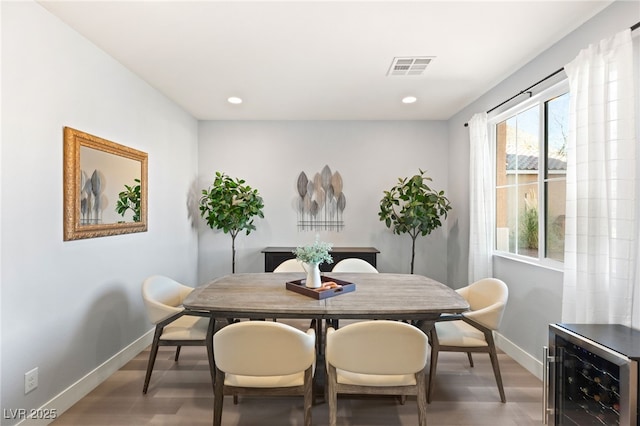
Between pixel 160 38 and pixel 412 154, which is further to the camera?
pixel 412 154

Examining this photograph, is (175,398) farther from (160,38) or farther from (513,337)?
(513,337)

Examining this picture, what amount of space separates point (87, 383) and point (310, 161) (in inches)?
134

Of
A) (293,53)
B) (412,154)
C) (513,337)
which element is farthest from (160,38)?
(513,337)

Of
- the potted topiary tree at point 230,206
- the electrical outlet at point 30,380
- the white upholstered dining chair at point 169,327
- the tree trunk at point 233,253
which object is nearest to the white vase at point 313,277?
the white upholstered dining chair at point 169,327

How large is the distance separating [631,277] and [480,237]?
1627mm

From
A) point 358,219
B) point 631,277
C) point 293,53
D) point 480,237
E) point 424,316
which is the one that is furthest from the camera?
point 358,219

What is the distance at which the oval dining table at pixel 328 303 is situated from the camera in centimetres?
202

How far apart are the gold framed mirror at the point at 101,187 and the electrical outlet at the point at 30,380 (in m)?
0.84

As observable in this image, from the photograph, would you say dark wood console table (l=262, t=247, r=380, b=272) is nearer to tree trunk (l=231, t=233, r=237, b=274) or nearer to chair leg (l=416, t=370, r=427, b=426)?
tree trunk (l=231, t=233, r=237, b=274)

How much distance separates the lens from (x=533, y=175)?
295cm

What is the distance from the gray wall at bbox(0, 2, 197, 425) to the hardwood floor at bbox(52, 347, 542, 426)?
1.00 ft

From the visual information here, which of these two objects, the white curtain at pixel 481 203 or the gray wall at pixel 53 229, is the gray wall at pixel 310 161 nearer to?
the white curtain at pixel 481 203

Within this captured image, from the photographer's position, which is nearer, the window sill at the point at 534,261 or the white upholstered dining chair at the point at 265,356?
the white upholstered dining chair at the point at 265,356

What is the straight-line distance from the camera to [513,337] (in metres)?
3.09
